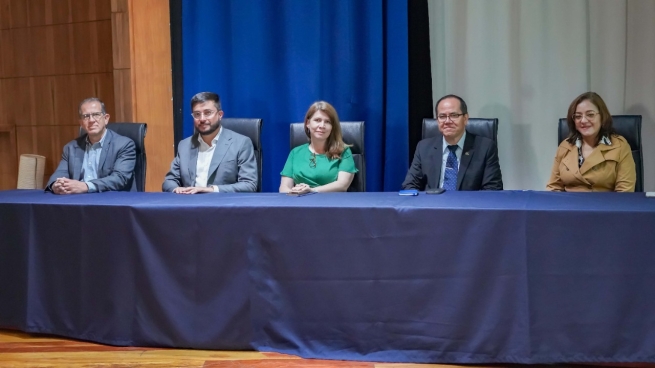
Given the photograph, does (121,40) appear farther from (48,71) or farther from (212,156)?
(48,71)

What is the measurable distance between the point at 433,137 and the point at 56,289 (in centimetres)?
196

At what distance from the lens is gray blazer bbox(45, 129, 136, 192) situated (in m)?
3.29

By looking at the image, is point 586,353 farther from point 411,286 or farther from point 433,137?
point 433,137

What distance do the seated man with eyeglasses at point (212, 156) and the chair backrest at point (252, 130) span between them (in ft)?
0.35

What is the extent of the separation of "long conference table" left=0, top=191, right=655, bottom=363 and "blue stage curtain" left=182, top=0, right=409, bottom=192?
50.3 inches

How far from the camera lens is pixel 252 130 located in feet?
11.3

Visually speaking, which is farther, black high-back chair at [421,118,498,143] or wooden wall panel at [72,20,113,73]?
wooden wall panel at [72,20,113,73]

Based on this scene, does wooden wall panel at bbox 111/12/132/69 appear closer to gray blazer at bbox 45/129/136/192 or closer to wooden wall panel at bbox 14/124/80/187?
gray blazer at bbox 45/129/136/192

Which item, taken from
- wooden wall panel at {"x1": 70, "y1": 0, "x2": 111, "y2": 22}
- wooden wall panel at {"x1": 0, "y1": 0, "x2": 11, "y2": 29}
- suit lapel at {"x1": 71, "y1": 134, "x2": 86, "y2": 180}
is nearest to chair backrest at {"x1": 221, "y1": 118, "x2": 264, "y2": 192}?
suit lapel at {"x1": 71, "y1": 134, "x2": 86, "y2": 180}

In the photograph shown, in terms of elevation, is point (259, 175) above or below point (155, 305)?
above

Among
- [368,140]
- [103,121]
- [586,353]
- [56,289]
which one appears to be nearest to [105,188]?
[103,121]

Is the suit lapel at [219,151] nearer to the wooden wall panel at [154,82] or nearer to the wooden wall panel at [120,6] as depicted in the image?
the wooden wall panel at [154,82]

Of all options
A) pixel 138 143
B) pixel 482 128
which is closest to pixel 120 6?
pixel 138 143

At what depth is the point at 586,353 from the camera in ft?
A: 6.70
